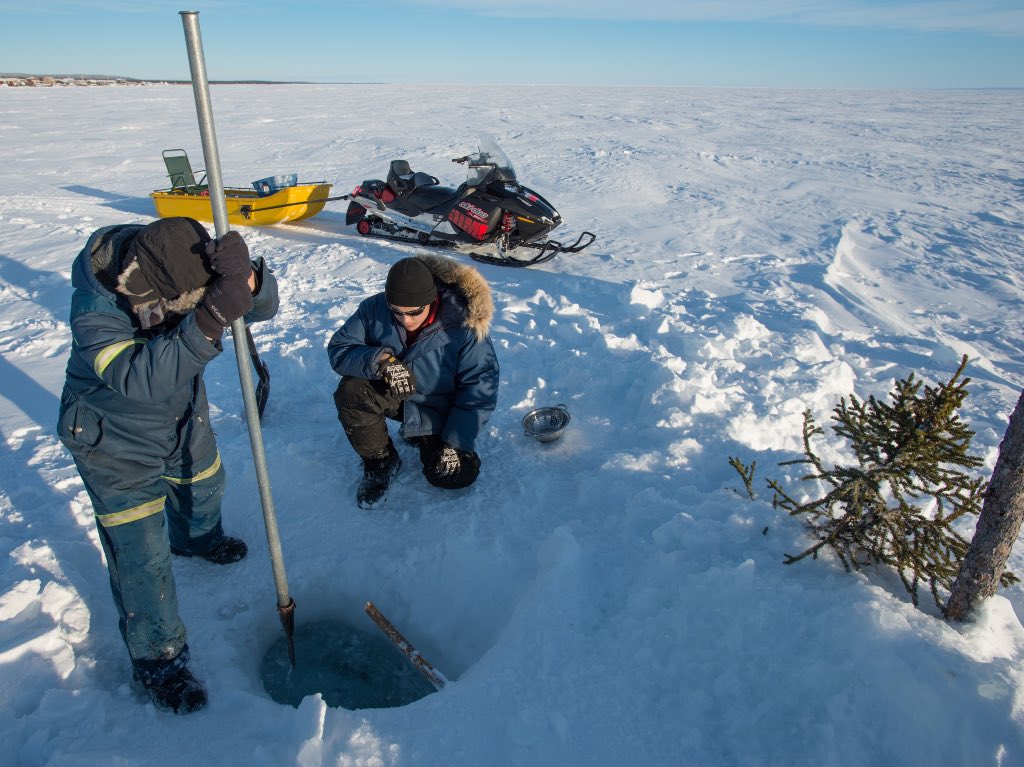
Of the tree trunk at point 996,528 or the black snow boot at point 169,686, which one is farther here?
the black snow boot at point 169,686

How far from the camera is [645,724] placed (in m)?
1.94

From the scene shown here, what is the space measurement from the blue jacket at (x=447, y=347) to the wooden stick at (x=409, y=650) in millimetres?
876

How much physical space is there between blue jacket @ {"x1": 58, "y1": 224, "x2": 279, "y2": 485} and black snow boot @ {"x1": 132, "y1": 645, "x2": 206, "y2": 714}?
676mm

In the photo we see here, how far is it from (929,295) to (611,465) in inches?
214

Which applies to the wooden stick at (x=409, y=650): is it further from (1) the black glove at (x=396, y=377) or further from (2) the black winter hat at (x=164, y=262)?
(2) the black winter hat at (x=164, y=262)

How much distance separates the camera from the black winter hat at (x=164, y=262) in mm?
1935

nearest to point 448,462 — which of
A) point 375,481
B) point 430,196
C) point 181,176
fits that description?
point 375,481

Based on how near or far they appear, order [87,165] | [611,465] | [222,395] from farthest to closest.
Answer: [87,165]
[222,395]
[611,465]

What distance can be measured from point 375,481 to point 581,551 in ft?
3.92

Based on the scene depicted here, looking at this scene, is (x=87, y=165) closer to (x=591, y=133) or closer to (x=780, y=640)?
(x=591, y=133)

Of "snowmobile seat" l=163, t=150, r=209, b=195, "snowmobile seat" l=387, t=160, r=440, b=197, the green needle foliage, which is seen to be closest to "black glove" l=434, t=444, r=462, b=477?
the green needle foliage

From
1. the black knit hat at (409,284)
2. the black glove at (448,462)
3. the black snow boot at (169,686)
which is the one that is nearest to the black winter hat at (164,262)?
the black knit hat at (409,284)

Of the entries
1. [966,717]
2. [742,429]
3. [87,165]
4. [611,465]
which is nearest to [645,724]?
[966,717]

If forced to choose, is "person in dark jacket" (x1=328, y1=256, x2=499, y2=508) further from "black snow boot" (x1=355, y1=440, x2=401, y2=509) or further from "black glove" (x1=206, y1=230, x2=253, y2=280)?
"black glove" (x1=206, y1=230, x2=253, y2=280)
